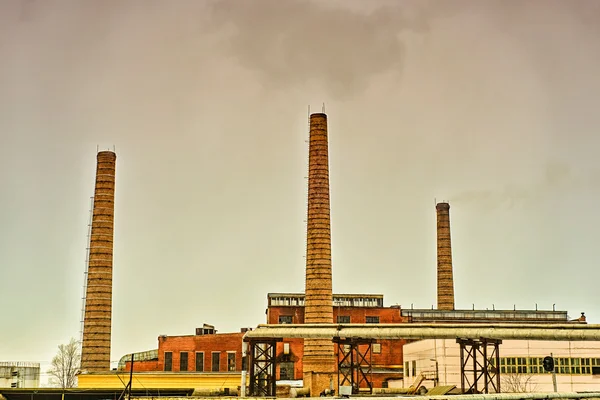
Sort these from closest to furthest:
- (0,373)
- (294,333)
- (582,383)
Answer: (294,333)
(582,383)
(0,373)

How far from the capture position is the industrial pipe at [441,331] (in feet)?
114

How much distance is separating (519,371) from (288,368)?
58.4 feet

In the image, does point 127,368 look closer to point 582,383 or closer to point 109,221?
point 109,221

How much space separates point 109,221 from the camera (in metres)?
54.7

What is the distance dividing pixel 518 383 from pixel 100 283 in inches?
1072

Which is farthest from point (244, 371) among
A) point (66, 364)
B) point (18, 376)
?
point (66, 364)

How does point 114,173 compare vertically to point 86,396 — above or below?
above

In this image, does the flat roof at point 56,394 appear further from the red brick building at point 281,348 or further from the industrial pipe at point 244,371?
the red brick building at point 281,348

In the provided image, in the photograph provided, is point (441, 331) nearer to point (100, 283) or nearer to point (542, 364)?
point (542, 364)

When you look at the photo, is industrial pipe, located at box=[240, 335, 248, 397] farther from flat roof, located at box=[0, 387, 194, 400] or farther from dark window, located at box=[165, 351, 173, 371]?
dark window, located at box=[165, 351, 173, 371]

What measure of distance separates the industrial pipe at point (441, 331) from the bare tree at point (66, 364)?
158ft

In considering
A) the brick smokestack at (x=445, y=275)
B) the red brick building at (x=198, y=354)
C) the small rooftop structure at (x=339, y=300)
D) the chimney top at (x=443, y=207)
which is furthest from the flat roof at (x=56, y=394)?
the chimney top at (x=443, y=207)

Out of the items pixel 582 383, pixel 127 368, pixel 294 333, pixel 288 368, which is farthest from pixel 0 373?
pixel 582 383

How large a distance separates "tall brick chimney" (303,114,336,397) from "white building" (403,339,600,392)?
8575mm
